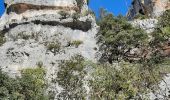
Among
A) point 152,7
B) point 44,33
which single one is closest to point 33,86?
point 44,33

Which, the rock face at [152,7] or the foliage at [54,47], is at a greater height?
the rock face at [152,7]

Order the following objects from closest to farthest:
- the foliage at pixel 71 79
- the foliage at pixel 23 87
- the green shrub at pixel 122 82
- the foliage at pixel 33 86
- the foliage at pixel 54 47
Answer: the green shrub at pixel 122 82, the foliage at pixel 23 87, the foliage at pixel 33 86, the foliage at pixel 71 79, the foliage at pixel 54 47

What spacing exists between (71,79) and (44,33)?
13.0 meters

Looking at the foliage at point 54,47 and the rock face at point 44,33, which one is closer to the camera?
the rock face at point 44,33

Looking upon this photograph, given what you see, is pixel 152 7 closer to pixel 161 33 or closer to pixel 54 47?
pixel 161 33

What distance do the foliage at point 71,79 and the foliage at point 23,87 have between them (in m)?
1.33

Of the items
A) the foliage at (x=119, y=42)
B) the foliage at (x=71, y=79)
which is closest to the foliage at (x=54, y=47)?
the foliage at (x=119, y=42)

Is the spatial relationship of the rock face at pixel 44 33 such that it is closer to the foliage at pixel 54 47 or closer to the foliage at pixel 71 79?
the foliage at pixel 54 47

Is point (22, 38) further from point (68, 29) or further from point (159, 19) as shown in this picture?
point (159, 19)

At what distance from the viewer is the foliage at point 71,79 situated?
31484 mm

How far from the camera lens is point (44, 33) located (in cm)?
4422

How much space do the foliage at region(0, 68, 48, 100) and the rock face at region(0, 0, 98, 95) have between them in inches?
107

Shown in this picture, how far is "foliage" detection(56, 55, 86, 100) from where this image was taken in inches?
1240

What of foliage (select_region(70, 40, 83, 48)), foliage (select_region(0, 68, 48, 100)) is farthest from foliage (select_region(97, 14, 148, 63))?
foliage (select_region(0, 68, 48, 100))
